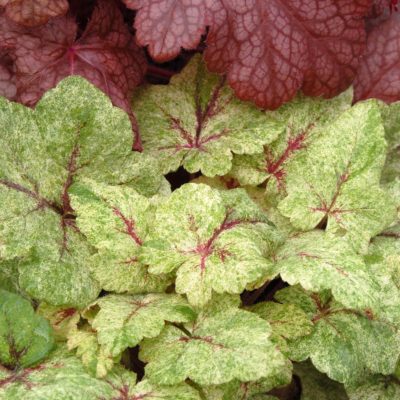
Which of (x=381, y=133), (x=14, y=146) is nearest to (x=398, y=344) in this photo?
(x=381, y=133)

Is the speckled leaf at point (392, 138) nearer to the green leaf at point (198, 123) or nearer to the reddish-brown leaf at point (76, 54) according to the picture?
the green leaf at point (198, 123)

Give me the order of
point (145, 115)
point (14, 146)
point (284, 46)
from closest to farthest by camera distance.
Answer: point (14, 146), point (284, 46), point (145, 115)

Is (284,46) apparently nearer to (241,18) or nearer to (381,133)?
(241,18)

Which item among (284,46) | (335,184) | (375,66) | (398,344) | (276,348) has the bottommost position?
(398,344)

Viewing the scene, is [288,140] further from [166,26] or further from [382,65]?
[166,26]

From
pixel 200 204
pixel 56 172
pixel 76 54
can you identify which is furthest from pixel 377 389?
pixel 76 54

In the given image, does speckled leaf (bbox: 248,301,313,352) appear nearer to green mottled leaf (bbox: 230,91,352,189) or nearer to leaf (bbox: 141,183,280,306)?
leaf (bbox: 141,183,280,306)
